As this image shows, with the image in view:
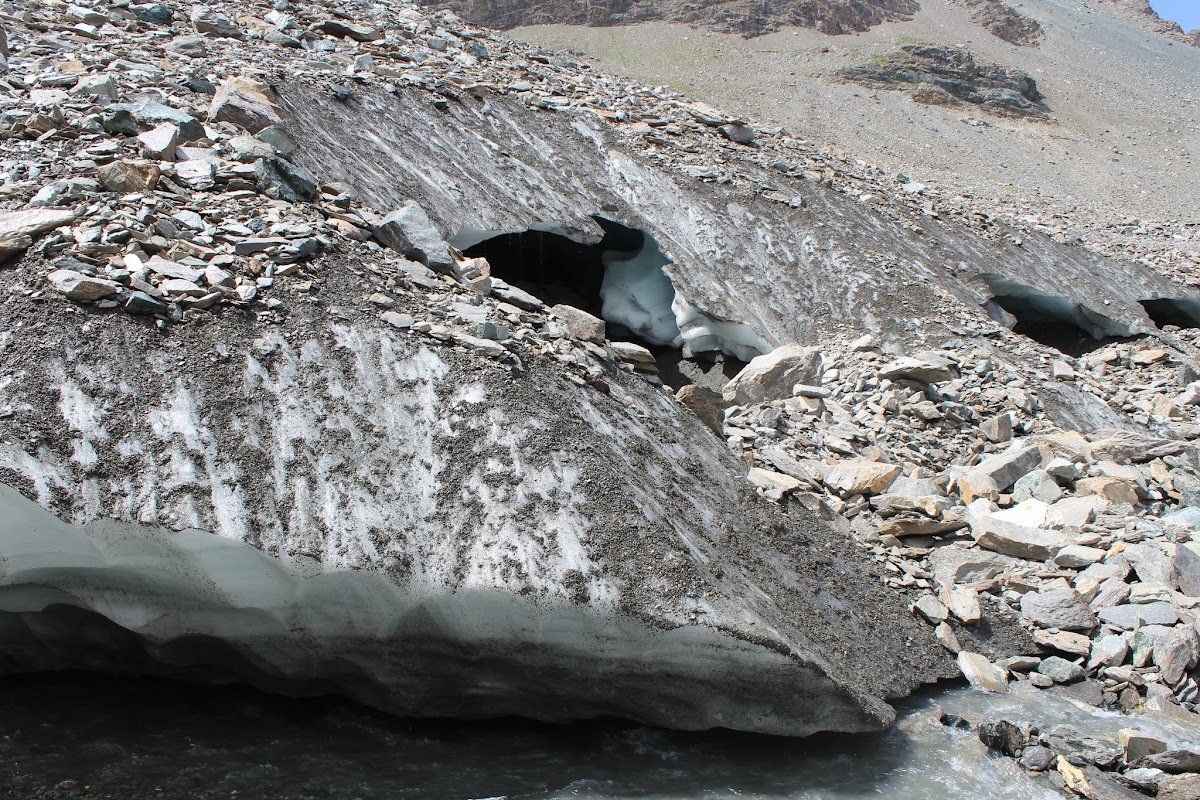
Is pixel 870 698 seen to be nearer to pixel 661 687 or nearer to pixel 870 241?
pixel 661 687

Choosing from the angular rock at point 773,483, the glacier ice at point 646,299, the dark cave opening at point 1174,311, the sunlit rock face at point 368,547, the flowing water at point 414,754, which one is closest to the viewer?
the flowing water at point 414,754

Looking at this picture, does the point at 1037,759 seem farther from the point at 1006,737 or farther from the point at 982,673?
the point at 982,673

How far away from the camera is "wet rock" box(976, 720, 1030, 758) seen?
479cm

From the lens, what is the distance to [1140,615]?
5.65 meters

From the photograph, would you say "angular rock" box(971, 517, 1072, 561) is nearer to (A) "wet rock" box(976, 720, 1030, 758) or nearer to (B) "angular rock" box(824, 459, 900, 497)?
(B) "angular rock" box(824, 459, 900, 497)

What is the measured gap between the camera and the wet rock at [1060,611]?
228 inches

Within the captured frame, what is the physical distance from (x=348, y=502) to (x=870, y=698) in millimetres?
2997

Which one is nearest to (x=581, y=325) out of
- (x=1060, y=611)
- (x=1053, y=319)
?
(x=1060, y=611)

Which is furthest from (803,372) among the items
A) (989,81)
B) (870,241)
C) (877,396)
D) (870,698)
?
(989,81)

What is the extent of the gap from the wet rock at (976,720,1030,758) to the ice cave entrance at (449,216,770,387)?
568cm

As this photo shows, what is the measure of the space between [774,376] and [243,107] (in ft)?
18.2

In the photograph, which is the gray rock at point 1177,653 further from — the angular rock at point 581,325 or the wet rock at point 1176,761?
the angular rock at point 581,325

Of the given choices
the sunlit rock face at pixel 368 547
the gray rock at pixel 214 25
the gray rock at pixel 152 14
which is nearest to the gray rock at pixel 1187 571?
the sunlit rock face at pixel 368 547

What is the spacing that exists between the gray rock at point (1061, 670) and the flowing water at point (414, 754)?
0.84ft
